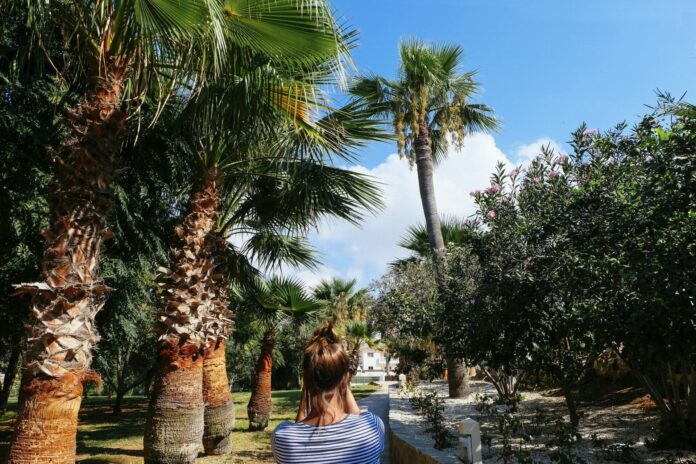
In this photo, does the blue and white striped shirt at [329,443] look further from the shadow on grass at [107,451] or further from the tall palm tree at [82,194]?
the shadow on grass at [107,451]

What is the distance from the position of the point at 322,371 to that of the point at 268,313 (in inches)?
442

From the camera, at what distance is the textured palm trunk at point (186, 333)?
277 inches

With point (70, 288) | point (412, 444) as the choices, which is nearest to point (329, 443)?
point (70, 288)

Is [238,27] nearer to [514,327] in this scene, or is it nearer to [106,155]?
[106,155]

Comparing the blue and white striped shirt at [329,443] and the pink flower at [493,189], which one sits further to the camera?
the pink flower at [493,189]

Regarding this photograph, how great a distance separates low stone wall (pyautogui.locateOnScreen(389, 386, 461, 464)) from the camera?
222 inches

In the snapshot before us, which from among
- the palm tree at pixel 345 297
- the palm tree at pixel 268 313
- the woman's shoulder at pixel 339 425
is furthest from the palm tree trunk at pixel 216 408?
the palm tree at pixel 345 297

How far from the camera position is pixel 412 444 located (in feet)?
21.6

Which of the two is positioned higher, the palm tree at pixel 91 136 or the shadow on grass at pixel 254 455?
the palm tree at pixel 91 136

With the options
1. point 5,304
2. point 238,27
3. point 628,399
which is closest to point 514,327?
point 238,27

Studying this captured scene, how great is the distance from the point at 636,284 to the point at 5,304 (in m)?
10.0

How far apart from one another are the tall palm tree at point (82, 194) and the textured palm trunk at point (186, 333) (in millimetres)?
2317

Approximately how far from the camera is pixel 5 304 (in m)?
9.34

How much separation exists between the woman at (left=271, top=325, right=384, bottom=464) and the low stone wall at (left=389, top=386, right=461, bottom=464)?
3573 mm
